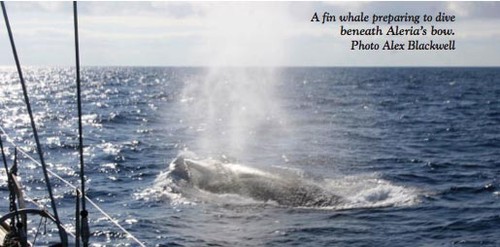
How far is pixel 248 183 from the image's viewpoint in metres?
33.8

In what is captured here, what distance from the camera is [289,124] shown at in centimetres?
7456

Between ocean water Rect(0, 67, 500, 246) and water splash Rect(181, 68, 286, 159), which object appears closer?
ocean water Rect(0, 67, 500, 246)

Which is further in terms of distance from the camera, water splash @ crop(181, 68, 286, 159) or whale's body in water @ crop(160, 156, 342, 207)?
water splash @ crop(181, 68, 286, 159)

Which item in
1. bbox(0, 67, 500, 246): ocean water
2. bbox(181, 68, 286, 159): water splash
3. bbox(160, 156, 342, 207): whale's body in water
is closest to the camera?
bbox(0, 67, 500, 246): ocean water

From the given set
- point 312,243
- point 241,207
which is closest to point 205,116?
point 241,207

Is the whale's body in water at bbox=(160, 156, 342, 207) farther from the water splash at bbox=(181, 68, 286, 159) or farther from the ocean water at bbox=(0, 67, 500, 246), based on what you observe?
the water splash at bbox=(181, 68, 286, 159)

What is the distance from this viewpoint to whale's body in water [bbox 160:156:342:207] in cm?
3198

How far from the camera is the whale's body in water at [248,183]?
1259 inches

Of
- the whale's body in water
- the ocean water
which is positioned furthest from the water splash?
the whale's body in water

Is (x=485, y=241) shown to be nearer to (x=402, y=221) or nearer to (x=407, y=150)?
(x=402, y=221)

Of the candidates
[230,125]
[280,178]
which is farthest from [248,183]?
[230,125]

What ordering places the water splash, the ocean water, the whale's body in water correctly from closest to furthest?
the ocean water < the whale's body in water < the water splash

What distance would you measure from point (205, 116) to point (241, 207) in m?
54.9

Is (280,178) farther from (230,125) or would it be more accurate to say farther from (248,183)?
(230,125)
